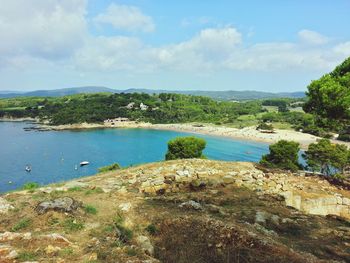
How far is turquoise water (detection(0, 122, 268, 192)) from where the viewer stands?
8438cm

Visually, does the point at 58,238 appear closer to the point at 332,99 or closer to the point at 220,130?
the point at 332,99

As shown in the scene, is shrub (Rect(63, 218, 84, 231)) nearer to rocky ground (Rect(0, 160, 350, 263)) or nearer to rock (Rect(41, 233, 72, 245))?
rocky ground (Rect(0, 160, 350, 263))

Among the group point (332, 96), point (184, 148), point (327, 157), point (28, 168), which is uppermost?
point (332, 96)

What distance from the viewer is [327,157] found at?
56969 millimetres

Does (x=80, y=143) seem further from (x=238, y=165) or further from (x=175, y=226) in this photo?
(x=175, y=226)

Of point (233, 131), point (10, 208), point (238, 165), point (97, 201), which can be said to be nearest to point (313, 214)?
point (238, 165)

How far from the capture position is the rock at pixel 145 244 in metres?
11.5

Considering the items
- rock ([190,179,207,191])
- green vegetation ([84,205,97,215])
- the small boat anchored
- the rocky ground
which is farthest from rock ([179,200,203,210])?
the small boat anchored

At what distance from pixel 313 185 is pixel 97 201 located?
15.1 metres

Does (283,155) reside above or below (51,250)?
below

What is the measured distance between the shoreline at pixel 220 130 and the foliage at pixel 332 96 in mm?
100194

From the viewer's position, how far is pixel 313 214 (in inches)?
709

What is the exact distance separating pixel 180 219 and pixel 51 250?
5.72m

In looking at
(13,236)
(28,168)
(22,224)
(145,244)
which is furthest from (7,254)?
(28,168)
